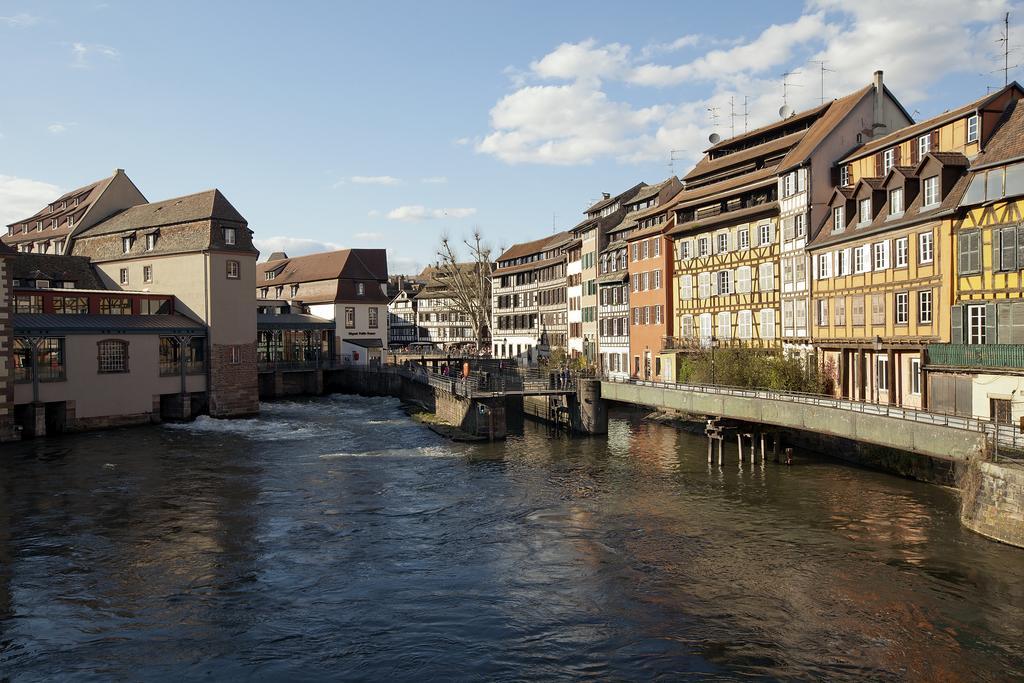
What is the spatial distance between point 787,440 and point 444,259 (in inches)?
2009

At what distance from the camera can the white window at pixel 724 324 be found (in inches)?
1841

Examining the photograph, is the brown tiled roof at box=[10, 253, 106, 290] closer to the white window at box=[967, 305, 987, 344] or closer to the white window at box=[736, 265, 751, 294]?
the white window at box=[736, 265, 751, 294]

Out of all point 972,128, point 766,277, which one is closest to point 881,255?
point 972,128

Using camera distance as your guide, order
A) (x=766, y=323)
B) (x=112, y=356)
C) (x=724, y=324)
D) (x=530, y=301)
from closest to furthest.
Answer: (x=766, y=323), (x=724, y=324), (x=112, y=356), (x=530, y=301)

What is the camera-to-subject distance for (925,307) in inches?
1264

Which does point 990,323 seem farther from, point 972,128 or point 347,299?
point 347,299

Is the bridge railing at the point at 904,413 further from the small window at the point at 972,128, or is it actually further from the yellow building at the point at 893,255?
the small window at the point at 972,128

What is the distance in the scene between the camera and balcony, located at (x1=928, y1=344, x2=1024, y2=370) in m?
27.0

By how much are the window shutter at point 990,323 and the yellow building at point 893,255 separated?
5.59 feet

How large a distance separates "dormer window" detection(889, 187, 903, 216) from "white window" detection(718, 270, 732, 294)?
12.9 metres

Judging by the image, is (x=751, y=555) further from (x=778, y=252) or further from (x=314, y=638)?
(x=778, y=252)

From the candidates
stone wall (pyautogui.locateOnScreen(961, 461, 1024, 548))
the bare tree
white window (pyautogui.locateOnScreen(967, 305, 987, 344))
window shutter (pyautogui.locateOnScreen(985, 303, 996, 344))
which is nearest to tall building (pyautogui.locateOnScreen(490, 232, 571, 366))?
the bare tree

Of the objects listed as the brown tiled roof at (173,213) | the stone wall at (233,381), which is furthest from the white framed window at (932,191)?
the brown tiled roof at (173,213)

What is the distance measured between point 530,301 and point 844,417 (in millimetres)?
59268
